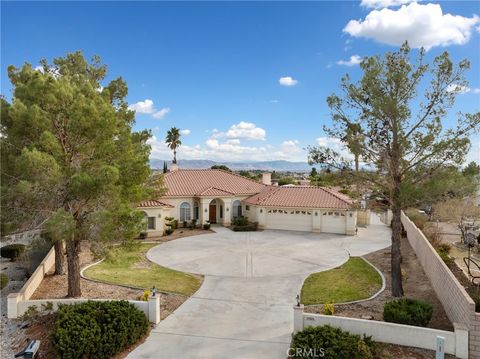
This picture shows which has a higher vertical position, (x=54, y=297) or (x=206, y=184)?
(x=206, y=184)

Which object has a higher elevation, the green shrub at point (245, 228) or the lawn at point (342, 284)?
the green shrub at point (245, 228)

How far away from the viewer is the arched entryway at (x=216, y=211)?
36300 mm

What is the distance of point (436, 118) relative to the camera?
14.4 meters

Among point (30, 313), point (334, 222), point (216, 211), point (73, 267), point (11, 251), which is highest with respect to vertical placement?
point (216, 211)

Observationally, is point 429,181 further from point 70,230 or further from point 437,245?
point 70,230

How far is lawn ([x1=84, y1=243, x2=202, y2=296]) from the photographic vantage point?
672 inches

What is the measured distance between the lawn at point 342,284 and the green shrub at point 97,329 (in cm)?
732

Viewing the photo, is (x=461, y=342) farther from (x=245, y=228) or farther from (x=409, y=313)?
(x=245, y=228)

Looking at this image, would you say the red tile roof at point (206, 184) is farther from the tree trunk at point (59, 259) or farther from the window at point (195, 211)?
the tree trunk at point (59, 259)

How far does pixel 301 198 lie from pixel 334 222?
3.85m

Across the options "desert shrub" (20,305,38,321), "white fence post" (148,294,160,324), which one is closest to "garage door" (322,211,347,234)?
"white fence post" (148,294,160,324)

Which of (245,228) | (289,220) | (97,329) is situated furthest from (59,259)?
(289,220)

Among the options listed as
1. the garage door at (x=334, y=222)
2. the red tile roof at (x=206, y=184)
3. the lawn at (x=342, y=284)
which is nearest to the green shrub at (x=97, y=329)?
the lawn at (x=342, y=284)

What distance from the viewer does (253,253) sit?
81.1 feet
